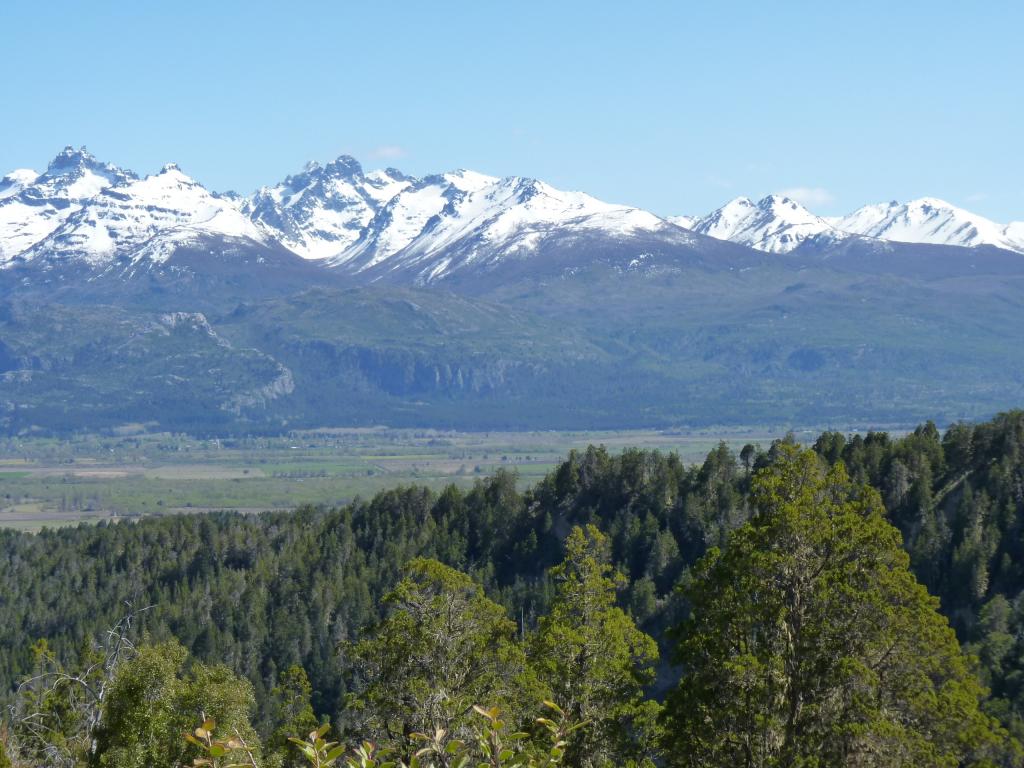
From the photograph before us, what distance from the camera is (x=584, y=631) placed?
42562mm

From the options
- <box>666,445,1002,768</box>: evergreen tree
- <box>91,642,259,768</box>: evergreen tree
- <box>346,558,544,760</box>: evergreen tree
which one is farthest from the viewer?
<box>346,558,544,760</box>: evergreen tree

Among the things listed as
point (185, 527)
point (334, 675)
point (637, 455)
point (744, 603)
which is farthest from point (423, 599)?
point (185, 527)

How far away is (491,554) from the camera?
486ft

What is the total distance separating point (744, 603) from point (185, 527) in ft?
→ 514

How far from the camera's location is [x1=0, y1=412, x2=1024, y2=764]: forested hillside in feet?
346

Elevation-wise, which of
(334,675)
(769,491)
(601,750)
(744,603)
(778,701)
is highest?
(769,491)

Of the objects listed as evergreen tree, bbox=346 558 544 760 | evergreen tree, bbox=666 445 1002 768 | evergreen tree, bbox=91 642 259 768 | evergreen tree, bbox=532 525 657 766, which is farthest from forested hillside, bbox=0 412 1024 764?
evergreen tree, bbox=91 642 259 768

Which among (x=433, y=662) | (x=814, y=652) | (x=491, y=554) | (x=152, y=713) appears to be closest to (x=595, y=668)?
(x=433, y=662)

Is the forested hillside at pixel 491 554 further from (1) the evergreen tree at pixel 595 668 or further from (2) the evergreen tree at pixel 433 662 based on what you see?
(2) the evergreen tree at pixel 433 662

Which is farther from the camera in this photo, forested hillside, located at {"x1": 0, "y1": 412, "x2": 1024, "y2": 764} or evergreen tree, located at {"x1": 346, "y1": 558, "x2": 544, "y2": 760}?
forested hillside, located at {"x1": 0, "y1": 412, "x2": 1024, "y2": 764}

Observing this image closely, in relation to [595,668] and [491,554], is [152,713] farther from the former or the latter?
[491,554]

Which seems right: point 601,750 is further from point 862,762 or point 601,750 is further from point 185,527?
point 185,527

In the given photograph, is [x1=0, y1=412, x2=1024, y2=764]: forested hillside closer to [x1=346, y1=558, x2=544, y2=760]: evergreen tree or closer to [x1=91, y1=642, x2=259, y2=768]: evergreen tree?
[x1=346, y1=558, x2=544, y2=760]: evergreen tree

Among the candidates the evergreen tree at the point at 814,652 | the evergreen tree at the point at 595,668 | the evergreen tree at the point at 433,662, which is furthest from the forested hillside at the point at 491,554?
the evergreen tree at the point at 814,652
